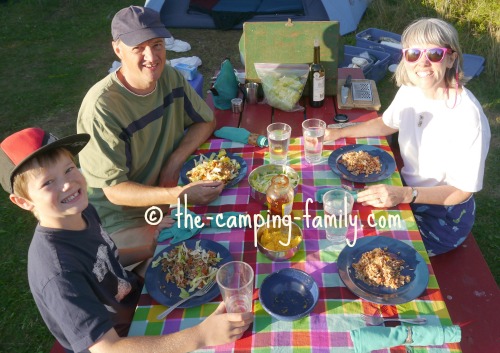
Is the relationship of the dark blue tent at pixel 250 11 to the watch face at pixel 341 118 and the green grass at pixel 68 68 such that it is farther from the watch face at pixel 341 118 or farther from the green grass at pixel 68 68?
the watch face at pixel 341 118

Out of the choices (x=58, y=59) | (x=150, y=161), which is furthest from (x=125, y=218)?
(x=58, y=59)

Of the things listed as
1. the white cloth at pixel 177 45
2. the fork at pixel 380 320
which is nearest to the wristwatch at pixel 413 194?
the fork at pixel 380 320

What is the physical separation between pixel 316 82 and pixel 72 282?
8.10 feet

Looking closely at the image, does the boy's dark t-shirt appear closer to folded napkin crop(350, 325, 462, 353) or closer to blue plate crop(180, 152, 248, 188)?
blue plate crop(180, 152, 248, 188)

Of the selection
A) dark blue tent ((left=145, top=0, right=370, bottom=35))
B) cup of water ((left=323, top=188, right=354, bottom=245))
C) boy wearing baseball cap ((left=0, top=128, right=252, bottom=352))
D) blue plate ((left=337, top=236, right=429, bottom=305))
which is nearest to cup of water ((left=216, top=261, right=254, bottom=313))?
boy wearing baseball cap ((left=0, top=128, right=252, bottom=352))

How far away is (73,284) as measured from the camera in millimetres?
1828

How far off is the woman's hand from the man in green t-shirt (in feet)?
2.82

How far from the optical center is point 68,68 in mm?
7672

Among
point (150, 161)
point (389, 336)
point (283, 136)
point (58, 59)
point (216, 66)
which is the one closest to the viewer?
point (389, 336)

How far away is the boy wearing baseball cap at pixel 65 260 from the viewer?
178cm

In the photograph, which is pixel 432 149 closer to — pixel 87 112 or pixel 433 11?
pixel 87 112

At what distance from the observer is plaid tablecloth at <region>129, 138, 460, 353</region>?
71.3 inches

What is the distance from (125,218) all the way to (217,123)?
1069 millimetres

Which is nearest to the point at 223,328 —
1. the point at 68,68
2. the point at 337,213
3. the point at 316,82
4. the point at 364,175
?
the point at 337,213
